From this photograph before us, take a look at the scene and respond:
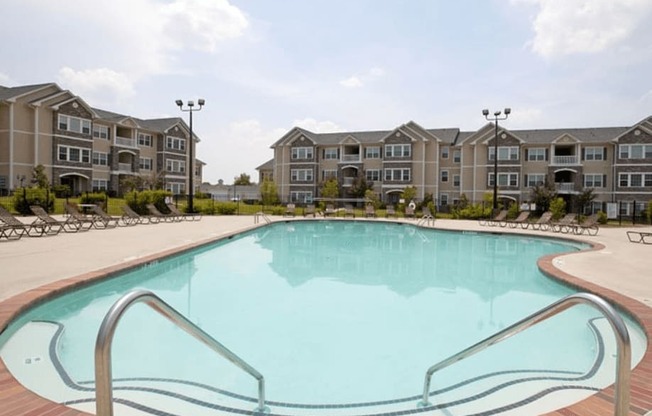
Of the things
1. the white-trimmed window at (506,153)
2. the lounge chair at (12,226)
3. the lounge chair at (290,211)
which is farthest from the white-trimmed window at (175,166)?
the lounge chair at (12,226)

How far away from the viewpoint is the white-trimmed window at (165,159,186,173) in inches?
1959

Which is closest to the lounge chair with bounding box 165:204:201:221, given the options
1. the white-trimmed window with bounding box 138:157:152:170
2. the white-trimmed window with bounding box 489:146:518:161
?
the white-trimmed window with bounding box 138:157:152:170

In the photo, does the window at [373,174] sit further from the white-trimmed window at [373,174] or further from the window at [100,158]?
the window at [100,158]

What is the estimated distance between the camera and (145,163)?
1893 inches

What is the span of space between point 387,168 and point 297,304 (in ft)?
126

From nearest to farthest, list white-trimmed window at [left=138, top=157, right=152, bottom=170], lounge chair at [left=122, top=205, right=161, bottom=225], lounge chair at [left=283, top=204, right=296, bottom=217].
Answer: lounge chair at [left=122, top=205, right=161, bottom=225] < lounge chair at [left=283, top=204, right=296, bottom=217] < white-trimmed window at [left=138, top=157, right=152, bottom=170]

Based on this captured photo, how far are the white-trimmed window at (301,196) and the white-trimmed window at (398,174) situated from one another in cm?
927

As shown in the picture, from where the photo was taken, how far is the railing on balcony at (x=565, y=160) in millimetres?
40000

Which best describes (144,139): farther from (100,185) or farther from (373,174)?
(373,174)

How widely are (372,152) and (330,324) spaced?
4123 centimetres

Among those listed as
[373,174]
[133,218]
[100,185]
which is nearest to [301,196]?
[373,174]

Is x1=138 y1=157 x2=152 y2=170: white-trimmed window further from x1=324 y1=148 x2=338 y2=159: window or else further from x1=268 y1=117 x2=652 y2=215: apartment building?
x1=324 y1=148 x2=338 y2=159: window

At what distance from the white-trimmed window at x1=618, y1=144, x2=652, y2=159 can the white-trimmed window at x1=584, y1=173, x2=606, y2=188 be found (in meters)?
2.44

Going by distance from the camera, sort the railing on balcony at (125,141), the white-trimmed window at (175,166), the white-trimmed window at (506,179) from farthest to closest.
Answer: the white-trimmed window at (175,166) → the railing on balcony at (125,141) → the white-trimmed window at (506,179)
